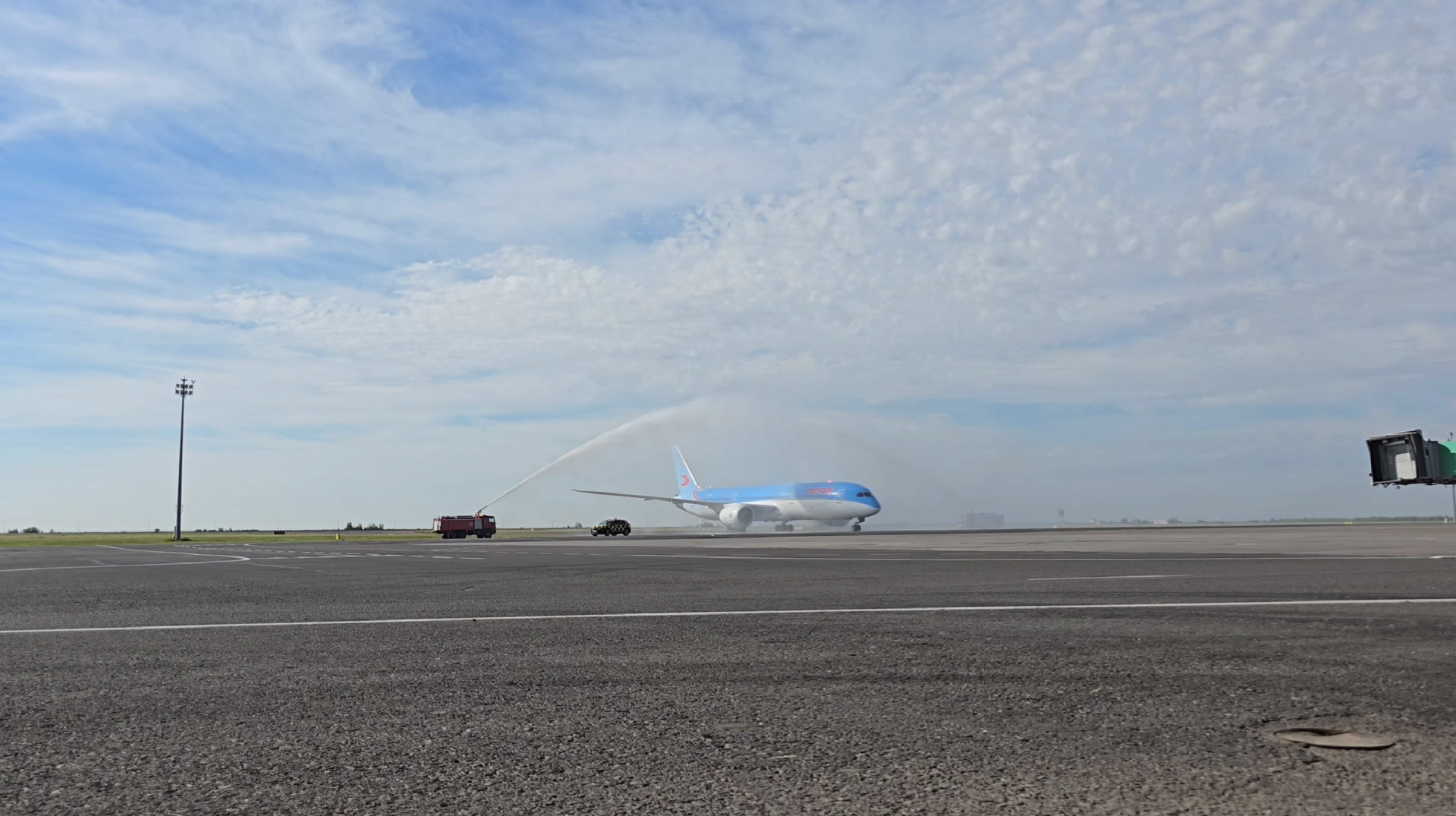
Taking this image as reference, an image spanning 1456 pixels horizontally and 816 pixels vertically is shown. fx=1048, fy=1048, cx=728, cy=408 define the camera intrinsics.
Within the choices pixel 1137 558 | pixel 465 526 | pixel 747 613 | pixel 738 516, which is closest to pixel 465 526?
pixel 465 526

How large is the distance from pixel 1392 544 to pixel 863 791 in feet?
109

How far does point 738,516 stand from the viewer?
3270 inches

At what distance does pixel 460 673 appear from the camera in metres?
6.82

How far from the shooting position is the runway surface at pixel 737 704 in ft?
13.1

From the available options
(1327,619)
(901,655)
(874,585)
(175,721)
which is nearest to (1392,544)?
(874,585)

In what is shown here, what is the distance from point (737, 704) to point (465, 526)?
77620 mm

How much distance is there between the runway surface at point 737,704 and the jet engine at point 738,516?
70.9m

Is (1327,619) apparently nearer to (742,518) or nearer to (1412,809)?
(1412,809)

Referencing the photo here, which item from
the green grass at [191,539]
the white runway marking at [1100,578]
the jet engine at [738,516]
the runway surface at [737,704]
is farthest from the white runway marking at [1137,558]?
the jet engine at [738,516]

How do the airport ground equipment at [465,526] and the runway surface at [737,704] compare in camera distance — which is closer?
the runway surface at [737,704]

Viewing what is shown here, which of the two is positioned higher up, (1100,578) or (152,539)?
(152,539)

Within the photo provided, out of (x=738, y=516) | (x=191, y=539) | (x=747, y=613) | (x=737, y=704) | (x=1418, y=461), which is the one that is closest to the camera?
(x=737, y=704)

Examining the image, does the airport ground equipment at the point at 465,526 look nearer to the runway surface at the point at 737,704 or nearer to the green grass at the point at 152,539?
the green grass at the point at 152,539

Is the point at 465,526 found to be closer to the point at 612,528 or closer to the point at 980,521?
the point at 612,528
